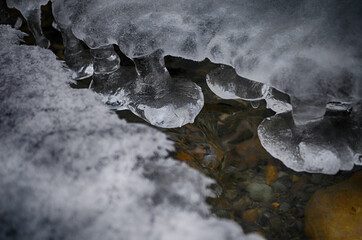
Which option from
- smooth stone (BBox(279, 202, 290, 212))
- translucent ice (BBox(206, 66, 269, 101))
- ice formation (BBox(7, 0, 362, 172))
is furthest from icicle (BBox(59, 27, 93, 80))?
smooth stone (BBox(279, 202, 290, 212))

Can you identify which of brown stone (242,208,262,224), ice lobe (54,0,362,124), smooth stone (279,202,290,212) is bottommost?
smooth stone (279,202,290,212)

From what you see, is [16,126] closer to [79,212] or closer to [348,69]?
[79,212]

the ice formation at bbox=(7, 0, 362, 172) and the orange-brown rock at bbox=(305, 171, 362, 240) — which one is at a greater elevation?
the ice formation at bbox=(7, 0, 362, 172)

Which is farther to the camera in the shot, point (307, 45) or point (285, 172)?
point (285, 172)

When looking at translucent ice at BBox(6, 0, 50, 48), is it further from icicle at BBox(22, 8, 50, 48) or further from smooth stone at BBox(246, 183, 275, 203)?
smooth stone at BBox(246, 183, 275, 203)

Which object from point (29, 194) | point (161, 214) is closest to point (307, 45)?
point (161, 214)
